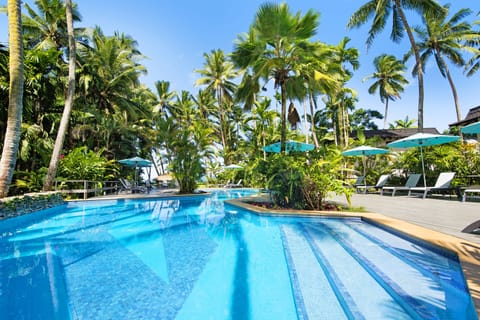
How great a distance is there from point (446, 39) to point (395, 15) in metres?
6.95

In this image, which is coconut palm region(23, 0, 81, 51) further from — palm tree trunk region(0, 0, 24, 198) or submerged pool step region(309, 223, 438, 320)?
submerged pool step region(309, 223, 438, 320)

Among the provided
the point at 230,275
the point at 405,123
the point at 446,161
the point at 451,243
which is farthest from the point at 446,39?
the point at 230,275

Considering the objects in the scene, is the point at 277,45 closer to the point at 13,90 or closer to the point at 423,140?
the point at 423,140

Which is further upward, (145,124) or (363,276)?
(145,124)

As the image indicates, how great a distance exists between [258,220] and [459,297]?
4503 millimetres

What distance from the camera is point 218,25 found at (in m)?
13.0

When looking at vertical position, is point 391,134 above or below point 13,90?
above

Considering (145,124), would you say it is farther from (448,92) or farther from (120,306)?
(448,92)

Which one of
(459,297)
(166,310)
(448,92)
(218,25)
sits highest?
(218,25)

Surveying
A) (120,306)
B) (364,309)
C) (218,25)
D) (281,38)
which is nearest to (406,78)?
(218,25)

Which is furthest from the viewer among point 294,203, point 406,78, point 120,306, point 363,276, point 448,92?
point 406,78

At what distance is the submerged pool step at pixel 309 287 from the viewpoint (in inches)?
82.9

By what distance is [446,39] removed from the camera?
52.8 ft

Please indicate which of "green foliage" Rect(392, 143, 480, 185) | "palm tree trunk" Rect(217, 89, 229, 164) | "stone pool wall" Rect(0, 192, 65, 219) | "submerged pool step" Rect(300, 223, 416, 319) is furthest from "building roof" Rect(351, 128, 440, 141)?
"stone pool wall" Rect(0, 192, 65, 219)
